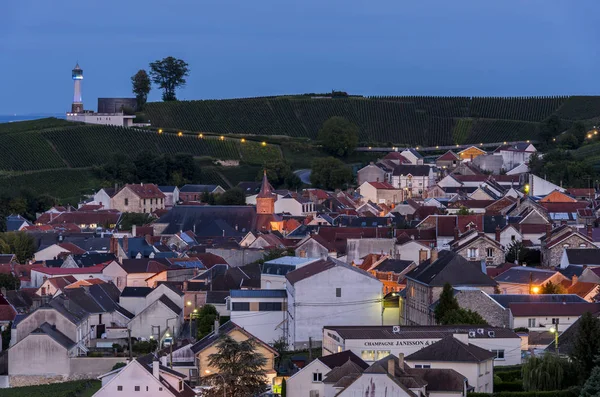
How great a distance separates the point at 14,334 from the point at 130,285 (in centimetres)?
1152

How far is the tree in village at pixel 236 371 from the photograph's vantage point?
37906mm

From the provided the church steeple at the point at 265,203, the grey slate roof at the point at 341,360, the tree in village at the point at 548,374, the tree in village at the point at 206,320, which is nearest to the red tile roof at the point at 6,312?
the tree in village at the point at 206,320

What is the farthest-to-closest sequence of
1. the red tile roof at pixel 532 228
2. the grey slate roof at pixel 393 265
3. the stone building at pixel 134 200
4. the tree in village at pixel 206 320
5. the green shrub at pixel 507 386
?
1. the stone building at pixel 134 200
2. the red tile roof at pixel 532 228
3. the grey slate roof at pixel 393 265
4. the tree in village at pixel 206 320
5. the green shrub at pixel 507 386

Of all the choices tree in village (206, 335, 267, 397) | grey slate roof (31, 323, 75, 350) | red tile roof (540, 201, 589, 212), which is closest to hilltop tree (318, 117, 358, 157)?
red tile roof (540, 201, 589, 212)

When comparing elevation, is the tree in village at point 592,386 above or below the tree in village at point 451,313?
below

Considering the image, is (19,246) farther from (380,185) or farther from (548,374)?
(548,374)

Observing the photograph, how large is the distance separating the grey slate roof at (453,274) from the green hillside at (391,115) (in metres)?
79.9

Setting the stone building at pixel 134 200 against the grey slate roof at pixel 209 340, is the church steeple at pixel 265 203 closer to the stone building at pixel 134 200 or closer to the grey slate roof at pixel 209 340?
the stone building at pixel 134 200

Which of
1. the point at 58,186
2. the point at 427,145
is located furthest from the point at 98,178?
the point at 427,145

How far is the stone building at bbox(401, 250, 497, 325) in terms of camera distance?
4891 centimetres

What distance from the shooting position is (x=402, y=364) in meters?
37.2

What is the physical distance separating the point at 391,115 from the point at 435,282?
95.0m

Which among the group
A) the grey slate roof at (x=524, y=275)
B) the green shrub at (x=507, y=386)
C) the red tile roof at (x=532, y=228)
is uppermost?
the red tile roof at (x=532, y=228)

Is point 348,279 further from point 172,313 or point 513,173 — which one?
point 513,173
